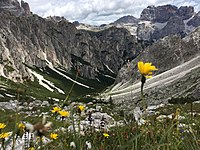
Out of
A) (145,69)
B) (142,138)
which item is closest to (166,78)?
(142,138)

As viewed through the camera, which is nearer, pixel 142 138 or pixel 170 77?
pixel 142 138

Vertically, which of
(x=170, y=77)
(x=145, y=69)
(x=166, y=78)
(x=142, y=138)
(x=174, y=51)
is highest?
(x=174, y=51)

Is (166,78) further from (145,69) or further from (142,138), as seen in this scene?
(145,69)

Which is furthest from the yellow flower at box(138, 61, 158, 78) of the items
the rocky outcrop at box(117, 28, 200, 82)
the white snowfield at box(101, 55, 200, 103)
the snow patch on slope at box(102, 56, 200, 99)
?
the rocky outcrop at box(117, 28, 200, 82)

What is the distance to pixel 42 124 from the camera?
5.55 feet

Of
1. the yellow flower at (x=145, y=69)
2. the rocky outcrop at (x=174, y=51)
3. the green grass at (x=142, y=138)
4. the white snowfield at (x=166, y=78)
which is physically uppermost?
the rocky outcrop at (x=174, y=51)

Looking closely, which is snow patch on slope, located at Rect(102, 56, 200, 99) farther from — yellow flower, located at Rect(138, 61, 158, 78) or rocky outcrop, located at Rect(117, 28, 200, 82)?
yellow flower, located at Rect(138, 61, 158, 78)

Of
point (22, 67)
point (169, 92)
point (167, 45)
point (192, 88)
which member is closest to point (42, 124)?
point (192, 88)

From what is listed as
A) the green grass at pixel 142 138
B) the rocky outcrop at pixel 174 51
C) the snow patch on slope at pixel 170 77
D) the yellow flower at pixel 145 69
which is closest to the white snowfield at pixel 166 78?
the snow patch on slope at pixel 170 77

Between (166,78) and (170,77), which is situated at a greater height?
A: (166,78)

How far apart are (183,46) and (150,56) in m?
23.1

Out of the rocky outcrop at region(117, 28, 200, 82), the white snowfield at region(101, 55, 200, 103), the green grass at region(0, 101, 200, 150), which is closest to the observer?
the green grass at region(0, 101, 200, 150)

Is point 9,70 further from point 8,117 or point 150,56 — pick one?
point 8,117

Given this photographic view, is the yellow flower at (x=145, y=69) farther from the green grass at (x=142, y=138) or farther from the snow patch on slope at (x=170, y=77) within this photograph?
the snow patch on slope at (x=170, y=77)
